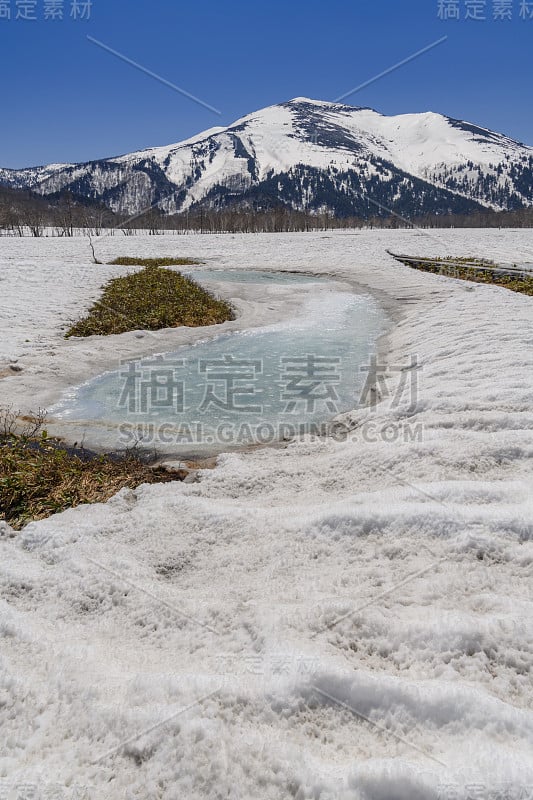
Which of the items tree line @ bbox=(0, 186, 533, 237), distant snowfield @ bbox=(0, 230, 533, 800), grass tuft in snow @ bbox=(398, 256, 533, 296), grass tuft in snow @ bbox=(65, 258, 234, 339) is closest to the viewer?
distant snowfield @ bbox=(0, 230, 533, 800)

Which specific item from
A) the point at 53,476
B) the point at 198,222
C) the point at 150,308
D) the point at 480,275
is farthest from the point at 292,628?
the point at 198,222

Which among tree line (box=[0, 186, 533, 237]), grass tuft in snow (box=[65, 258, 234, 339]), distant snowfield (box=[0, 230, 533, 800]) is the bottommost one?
distant snowfield (box=[0, 230, 533, 800])

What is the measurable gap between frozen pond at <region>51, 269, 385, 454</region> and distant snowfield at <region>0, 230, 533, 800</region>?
1.36 meters

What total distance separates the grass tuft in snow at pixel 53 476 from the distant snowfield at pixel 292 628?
0.31 meters

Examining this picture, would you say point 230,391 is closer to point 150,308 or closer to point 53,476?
point 53,476

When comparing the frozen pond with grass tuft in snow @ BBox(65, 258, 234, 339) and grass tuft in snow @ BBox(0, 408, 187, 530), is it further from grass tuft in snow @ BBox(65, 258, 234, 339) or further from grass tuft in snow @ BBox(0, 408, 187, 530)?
grass tuft in snow @ BBox(65, 258, 234, 339)

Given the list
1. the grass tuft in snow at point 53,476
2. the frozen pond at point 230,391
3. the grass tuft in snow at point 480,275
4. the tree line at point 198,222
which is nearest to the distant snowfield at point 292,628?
the grass tuft in snow at point 53,476

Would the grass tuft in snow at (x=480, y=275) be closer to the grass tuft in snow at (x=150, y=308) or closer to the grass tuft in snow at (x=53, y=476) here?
the grass tuft in snow at (x=150, y=308)

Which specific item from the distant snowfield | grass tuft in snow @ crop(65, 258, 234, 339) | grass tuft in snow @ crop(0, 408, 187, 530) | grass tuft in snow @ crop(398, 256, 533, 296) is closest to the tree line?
grass tuft in snow @ crop(398, 256, 533, 296)

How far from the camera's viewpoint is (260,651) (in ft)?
9.57

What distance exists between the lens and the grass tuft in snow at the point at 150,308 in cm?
1484

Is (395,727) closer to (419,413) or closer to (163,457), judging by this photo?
(163,457)

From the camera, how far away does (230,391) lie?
9.64 m

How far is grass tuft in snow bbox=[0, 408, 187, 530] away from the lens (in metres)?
5.05
